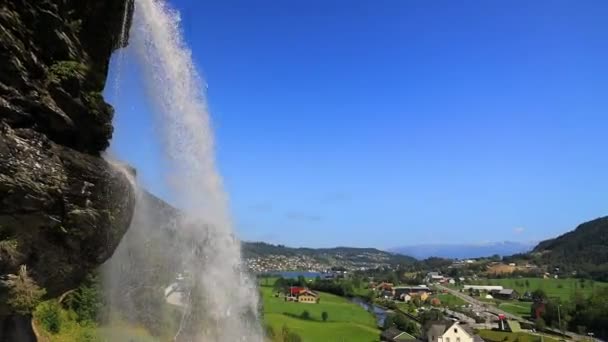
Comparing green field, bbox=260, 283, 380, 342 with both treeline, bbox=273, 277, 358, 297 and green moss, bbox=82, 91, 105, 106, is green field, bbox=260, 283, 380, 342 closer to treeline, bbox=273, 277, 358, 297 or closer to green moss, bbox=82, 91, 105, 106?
treeline, bbox=273, 277, 358, 297

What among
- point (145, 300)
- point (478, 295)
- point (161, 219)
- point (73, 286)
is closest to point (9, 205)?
point (73, 286)

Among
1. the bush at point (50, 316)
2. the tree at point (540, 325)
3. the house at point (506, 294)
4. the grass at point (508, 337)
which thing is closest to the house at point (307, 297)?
the grass at point (508, 337)

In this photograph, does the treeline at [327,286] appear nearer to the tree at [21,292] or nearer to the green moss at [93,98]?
→ the green moss at [93,98]

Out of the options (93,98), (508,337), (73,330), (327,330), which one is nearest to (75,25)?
(93,98)

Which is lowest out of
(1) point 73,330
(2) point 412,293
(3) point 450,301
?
(3) point 450,301

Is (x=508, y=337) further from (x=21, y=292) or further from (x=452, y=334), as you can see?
(x=21, y=292)

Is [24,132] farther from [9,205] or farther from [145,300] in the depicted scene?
[145,300]

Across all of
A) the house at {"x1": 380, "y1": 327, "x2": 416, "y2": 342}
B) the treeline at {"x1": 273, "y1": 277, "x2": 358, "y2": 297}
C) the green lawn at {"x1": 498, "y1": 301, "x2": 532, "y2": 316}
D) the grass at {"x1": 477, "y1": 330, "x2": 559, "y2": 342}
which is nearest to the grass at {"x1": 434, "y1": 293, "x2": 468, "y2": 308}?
the green lawn at {"x1": 498, "y1": 301, "x2": 532, "y2": 316}
